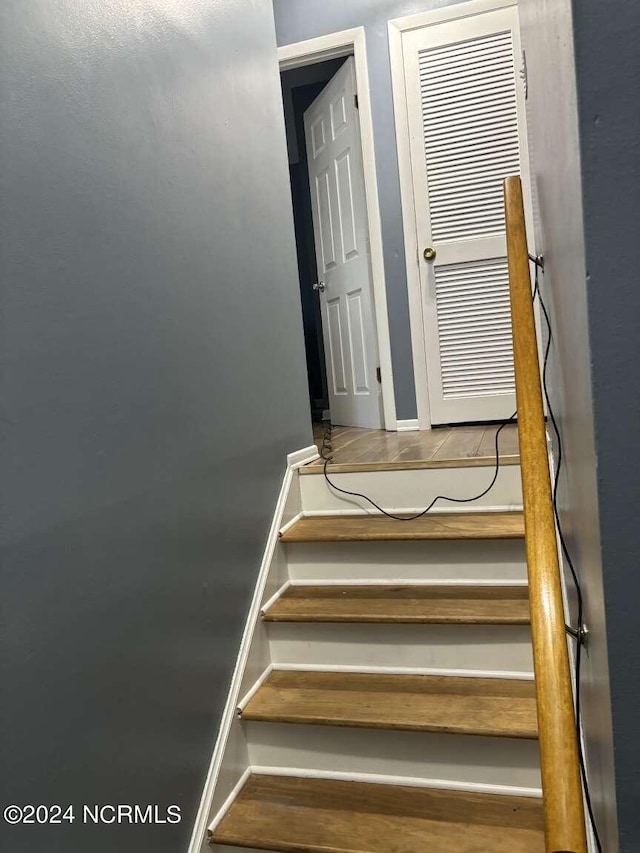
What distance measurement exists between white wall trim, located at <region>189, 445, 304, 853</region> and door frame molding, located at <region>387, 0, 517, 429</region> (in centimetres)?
130

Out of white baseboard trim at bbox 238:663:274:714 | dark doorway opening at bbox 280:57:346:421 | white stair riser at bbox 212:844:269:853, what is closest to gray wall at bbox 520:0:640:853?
white stair riser at bbox 212:844:269:853

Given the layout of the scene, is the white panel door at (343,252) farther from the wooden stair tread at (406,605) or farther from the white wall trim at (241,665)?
the wooden stair tread at (406,605)

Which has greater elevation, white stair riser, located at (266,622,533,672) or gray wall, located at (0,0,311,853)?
gray wall, located at (0,0,311,853)

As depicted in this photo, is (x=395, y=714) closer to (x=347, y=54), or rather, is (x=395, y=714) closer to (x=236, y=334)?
(x=236, y=334)

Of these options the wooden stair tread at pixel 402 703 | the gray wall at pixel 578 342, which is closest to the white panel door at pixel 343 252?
the wooden stair tread at pixel 402 703

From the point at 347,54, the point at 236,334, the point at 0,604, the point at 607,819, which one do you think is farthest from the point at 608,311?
the point at 347,54

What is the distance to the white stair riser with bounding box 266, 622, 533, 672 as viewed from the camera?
192 cm

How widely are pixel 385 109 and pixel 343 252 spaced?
32.0 inches

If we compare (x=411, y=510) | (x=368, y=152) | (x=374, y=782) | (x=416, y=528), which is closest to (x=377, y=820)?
(x=374, y=782)

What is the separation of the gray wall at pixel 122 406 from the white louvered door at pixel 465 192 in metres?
1.59

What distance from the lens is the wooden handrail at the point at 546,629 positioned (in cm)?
70

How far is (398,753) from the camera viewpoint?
1807 millimetres

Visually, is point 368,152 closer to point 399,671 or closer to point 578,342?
point 399,671

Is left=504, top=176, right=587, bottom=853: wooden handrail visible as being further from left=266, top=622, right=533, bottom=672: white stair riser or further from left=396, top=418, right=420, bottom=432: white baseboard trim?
left=396, top=418, right=420, bottom=432: white baseboard trim
